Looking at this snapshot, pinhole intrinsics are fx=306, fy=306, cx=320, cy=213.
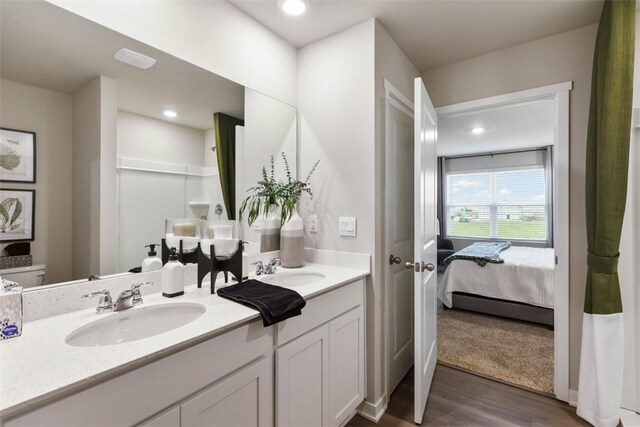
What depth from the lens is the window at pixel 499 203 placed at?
5.89 m

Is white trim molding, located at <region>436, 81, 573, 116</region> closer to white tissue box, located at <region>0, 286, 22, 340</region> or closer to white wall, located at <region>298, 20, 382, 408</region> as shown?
white wall, located at <region>298, 20, 382, 408</region>

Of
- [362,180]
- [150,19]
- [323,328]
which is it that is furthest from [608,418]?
[150,19]

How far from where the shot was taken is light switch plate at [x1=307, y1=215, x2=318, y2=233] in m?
2.14

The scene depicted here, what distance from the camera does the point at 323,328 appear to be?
4.95 feet

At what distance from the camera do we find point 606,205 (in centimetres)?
169

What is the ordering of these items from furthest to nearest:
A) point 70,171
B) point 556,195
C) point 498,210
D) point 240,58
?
point 498,210 < point 556,195 < point 240,58 < point 70,171

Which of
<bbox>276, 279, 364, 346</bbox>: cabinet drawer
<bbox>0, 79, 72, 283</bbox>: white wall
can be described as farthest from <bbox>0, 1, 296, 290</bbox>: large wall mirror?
<bbox>276, 279, 364, 346</bbox>: cabinet drawer

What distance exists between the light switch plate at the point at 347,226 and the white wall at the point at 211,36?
3.10 ft

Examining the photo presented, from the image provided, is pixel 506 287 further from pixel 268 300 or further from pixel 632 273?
pixel 268 300

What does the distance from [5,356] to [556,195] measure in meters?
2.79

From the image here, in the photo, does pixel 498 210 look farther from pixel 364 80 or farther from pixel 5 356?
pixel 5 356

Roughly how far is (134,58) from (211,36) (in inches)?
18.5

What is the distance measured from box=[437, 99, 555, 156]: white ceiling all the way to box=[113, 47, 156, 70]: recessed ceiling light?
2.75m

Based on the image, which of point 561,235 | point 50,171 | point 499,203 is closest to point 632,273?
point 561,235
